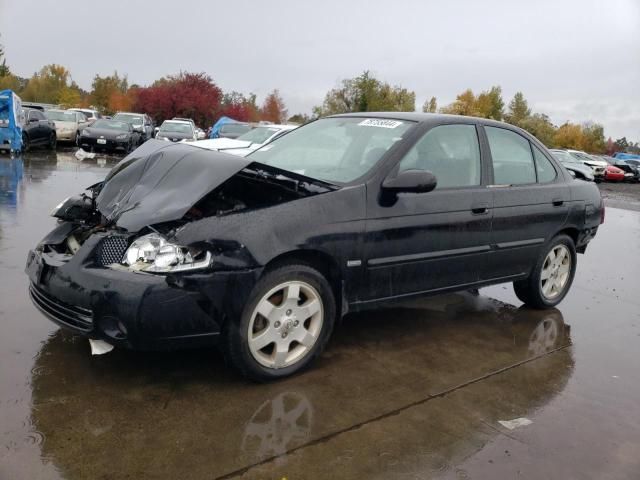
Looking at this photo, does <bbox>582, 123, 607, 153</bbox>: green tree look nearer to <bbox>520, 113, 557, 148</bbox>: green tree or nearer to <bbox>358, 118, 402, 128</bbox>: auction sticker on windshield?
<bbox>520, 113, 557, 148</bbox>: green tree

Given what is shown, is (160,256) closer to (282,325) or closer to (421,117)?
(282,325)

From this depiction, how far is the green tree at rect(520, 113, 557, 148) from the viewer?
61.9 meters

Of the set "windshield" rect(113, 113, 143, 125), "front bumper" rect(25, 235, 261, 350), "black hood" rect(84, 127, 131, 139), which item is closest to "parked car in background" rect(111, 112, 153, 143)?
"windshield" rect(113, 113, 143, 125)

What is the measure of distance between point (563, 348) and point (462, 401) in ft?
4.91

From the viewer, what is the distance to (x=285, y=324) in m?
3.47

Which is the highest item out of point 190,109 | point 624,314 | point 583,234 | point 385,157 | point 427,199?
point 190,109

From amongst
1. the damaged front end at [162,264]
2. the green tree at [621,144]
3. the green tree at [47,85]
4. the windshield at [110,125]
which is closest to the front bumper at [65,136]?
the windshield at [110,125]

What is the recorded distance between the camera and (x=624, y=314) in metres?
5.68

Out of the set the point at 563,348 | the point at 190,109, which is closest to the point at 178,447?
the point at 563,348

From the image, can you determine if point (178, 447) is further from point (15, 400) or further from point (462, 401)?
point (462, 401)

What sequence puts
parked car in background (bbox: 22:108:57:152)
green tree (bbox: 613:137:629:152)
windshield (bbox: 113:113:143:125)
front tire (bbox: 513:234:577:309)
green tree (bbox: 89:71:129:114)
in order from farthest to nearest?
green tree (bbox: 613:137:629:152) → green tree (bbox: 89:71:129:114) → windshield (bbox: 113:113:143:125) → parked car in background (bbox: 22:108:57:152) → front tire (bbox: 513:234:577:309)

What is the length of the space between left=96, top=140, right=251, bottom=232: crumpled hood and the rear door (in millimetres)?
2243

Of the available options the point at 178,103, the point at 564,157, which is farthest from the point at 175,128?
the point at 178,103

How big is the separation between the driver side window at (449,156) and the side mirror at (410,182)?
18 centimetres
